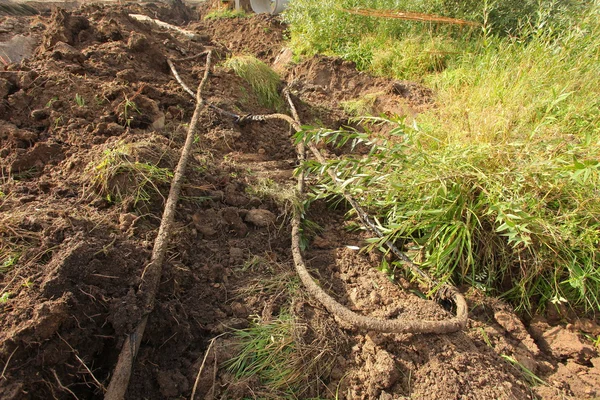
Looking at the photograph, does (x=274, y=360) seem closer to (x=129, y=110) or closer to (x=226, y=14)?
(x=129, y=110)

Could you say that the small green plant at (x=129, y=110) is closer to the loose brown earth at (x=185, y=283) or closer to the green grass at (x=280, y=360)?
the loose brown earth at (x=185, y=283)

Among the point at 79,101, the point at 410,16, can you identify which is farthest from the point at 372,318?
the point at 410,16

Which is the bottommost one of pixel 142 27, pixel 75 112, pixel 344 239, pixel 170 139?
pixel 344 239

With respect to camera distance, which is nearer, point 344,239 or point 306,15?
point 344,239

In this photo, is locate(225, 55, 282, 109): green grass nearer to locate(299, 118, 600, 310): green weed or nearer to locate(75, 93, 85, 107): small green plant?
locate(75, 93, 85, 107): small green plant

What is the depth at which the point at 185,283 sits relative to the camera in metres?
1.77

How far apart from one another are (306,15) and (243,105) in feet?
9.21

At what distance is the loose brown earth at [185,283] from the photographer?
141cm

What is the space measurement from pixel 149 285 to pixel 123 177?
0.73 metres

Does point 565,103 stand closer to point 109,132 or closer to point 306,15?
point 109,132

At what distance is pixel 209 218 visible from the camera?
212 centimetres

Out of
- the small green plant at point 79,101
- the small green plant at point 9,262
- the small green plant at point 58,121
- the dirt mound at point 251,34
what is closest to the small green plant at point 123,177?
the small green plant at point 9,262

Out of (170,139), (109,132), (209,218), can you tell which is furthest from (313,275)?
(109,132)

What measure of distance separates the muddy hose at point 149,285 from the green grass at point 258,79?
165 cm
